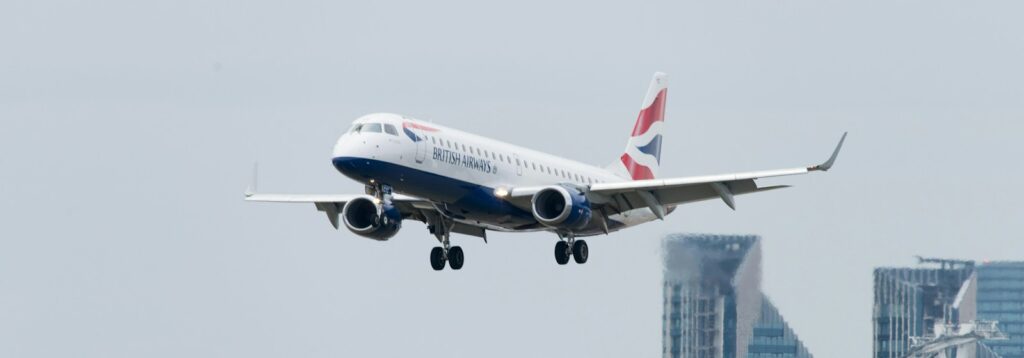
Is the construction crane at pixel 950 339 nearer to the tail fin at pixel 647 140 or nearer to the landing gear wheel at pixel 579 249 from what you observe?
the tail fin at pixel 647 140

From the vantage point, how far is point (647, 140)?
85.4 m

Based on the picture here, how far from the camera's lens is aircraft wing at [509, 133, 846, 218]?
72.7m

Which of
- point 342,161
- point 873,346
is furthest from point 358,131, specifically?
point 873,346

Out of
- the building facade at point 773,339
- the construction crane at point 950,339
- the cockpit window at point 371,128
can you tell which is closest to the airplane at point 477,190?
the cockpit window at point 371,128

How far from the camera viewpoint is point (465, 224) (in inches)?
2982

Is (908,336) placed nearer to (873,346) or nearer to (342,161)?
(873,346)

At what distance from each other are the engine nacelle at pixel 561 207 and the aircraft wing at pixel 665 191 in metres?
0.32

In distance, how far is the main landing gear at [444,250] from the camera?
7550 centimetres

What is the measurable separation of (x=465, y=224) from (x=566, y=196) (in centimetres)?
426

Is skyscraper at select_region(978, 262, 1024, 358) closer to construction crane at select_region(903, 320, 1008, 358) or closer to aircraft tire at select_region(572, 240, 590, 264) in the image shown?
construction crane at select_region(903, 320, 1008, 358)

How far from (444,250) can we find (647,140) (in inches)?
459

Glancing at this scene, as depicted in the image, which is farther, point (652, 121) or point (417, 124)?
point (652, 121)

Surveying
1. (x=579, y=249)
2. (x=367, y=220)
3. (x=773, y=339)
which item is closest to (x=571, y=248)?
(x=579, y=249)

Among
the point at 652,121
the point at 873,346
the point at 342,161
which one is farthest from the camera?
the point at 873,346
